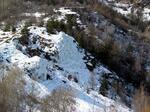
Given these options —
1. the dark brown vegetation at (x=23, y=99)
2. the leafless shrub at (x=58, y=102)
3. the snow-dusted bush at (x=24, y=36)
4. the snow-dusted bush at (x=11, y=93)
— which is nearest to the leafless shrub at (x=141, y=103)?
the dark brown vegetation at (x=23, y=99)

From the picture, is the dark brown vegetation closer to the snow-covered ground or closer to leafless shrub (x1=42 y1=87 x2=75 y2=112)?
leafless shrub (x1=42 y1=87 x2=75 y2=112)

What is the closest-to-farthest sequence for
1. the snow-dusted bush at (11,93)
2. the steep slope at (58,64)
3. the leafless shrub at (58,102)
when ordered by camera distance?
1. the leafless shrub at (58,102)
2. the snow-dusted bush at (11,93)
3. the steep slope at (58,64)

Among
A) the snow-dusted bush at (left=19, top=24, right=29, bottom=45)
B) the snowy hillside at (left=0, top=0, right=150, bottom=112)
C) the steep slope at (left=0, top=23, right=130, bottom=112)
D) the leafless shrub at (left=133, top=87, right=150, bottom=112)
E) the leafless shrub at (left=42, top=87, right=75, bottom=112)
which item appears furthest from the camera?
the snow-dusted bush at (left=19, top=24, right=29, bottom=45)

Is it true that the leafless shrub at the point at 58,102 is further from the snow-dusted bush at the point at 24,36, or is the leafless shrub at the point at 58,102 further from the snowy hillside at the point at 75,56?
the snow-dusted bush at the point at 24,36

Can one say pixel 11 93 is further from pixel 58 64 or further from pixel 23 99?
pixel 58 64

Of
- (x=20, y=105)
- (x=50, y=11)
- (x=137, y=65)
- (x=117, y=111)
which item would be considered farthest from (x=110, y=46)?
(x=20, y=105)

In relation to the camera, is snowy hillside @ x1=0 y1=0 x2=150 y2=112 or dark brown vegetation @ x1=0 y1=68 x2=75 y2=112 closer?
dark brown vegetation @ x1=0 y1=68 x2=75 y2=112

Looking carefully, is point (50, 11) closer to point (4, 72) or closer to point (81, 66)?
point (81, 66)

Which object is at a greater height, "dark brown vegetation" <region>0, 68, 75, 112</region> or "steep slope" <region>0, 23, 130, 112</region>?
"dark brown vegetation" <region>0, 68, 75, 112</region>

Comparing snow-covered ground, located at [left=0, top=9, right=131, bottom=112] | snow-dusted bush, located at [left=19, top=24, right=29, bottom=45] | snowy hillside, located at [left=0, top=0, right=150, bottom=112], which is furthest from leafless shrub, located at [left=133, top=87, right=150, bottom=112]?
snow-dusted bush, located at [left=19, top=24, right=29, bottom=45]
